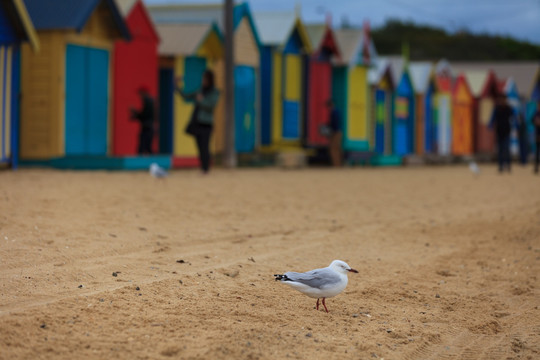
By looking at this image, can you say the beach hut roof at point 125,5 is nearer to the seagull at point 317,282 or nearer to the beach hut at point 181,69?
the beach hut at point 181,69

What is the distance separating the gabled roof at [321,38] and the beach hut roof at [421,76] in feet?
27.5

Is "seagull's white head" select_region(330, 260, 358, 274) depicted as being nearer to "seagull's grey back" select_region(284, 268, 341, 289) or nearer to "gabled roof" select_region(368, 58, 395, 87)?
"seagull's grey back" select_region(284, 268, 341, 289)

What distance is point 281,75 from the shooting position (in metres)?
22.5

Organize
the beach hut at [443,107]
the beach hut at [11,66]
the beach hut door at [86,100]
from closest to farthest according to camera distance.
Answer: the beach hut at [11,66] < the beach hut door at [86,100] < the beach hut at [443,107]

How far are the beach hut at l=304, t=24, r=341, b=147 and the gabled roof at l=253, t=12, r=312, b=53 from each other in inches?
27.6

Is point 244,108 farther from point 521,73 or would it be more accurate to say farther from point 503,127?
point 521,73

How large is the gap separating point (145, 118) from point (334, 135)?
801 centimetres

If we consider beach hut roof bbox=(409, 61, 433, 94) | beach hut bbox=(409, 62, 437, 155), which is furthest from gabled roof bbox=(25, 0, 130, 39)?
beach hut roof bbox=(409, 61, 433, 94)

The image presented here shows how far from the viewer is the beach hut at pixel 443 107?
1358 inches

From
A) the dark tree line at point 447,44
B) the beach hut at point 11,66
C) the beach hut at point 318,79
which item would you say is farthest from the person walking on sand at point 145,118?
the dark tree line at point 447,44

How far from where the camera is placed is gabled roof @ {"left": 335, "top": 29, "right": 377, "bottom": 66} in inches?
1005

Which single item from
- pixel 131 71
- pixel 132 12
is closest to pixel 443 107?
pixel 132 12

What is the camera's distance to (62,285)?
18.3 feet

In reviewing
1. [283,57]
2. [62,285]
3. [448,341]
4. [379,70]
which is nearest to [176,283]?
[62,285]
